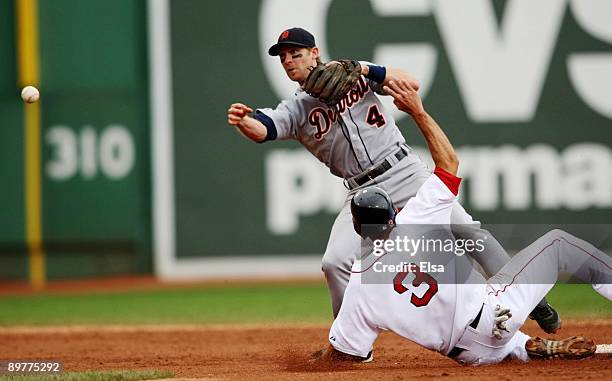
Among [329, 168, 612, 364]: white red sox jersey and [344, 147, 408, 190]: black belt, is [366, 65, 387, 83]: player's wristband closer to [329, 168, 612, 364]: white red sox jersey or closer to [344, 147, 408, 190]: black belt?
[344, 147, 408, 190]: black belt

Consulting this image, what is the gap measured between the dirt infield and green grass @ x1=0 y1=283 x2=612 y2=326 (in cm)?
62

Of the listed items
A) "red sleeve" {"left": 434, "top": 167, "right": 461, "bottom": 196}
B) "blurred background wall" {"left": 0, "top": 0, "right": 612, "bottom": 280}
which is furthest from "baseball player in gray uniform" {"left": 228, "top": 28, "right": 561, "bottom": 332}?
"blurred background wall" {"left": 0, "top": 0, "right": 612, "bottom": 280}

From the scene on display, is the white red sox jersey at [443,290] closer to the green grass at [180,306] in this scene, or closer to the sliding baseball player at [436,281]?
the sliding baseball player at [436,281]

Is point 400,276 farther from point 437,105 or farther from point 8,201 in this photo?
point 8,201

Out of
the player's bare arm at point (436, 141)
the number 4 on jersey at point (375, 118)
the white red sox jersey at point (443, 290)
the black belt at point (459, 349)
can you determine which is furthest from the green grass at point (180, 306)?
the player's bare arm at point (436, 141)

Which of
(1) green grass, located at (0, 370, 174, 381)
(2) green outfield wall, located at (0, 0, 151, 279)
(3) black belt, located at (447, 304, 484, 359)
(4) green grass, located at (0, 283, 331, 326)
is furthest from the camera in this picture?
(2) green outfield wall, located at (0, 0, 151, 279)

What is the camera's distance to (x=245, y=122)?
5.52 meters

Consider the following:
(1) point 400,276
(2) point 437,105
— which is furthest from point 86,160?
(1) point 400,276

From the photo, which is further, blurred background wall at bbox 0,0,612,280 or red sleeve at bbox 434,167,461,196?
blurred background wall at bbox 0,0,612,280

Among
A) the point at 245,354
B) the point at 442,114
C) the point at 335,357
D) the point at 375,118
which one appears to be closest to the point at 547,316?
the point at 335,357

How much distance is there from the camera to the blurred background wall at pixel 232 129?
11.0 metres

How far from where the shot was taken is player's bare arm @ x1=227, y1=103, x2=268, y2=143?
5438mm

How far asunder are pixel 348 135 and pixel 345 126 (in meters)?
0.06

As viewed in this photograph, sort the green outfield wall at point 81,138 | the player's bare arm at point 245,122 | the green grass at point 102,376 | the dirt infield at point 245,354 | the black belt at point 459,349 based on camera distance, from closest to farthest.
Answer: the black belt at point 459,349 < the dirt infield at point 245,354 < the green grass at point 102,376 < the player's bare arm at point 245,122 < the green outfield wall at point 81,138
